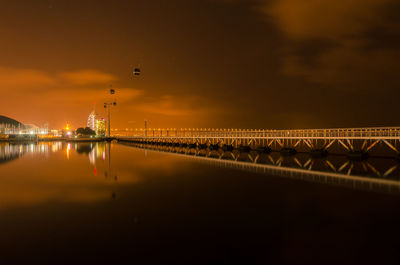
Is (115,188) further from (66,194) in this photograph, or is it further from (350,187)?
(350,187)

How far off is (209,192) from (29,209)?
758cm

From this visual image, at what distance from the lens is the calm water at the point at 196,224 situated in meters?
6.81

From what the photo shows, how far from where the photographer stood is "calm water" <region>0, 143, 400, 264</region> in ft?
22.3

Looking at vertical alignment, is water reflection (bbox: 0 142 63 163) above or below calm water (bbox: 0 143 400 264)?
above

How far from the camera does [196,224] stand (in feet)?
29.3

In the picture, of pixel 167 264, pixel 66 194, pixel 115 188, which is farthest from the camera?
pixel 115 188

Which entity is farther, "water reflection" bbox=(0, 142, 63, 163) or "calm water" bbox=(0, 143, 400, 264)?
"water reflection" bbox=(0, 142, 63, 163)

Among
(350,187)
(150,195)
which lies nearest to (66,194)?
(150,195)

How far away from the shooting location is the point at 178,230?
27.6 feet

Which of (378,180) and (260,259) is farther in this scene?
(378,180)

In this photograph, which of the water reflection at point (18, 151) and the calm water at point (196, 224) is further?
the water reflection at point (18, 151)

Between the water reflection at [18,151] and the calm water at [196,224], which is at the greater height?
the water reflection at [18,151]

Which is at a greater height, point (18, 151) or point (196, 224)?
point (18, 151)

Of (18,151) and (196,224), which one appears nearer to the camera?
(196,224)
